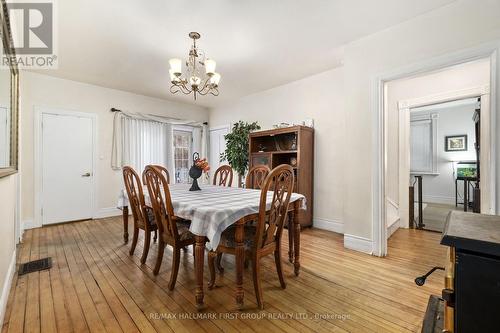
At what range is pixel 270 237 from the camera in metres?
1.90

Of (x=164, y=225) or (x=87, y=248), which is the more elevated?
(x=164, y=225)

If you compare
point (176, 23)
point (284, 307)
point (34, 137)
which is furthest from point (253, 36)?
point (34, 137)

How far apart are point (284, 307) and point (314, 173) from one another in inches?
101

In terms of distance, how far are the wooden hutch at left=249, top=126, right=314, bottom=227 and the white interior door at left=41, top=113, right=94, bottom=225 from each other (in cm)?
309

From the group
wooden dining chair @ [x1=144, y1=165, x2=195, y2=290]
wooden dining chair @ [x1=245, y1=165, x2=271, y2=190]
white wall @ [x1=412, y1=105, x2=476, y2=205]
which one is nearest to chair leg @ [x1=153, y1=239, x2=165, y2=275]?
wooden dining chair @ [x1=144, y1=165, x2=195, y2=290]

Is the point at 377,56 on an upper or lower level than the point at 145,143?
upper

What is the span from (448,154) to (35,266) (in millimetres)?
8371

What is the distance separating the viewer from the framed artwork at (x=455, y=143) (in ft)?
19.3

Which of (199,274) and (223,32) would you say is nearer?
(199,274)

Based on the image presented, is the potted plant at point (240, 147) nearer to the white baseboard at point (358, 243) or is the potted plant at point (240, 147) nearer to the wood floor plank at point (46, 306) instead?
the white baseboard at point (358, 243)

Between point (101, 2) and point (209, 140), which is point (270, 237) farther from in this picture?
point (209, 140)

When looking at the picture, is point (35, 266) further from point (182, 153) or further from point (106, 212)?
point (182, 153)

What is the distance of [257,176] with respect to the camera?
3553 mm

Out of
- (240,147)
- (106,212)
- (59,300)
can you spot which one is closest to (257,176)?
(240,147)
